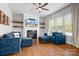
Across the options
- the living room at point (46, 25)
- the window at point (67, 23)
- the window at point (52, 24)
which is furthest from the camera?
the window at point (52, 24)

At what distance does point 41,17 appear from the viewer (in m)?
5.48

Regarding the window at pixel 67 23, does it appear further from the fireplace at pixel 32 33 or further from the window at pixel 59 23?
the fireplace at pixel 32 33

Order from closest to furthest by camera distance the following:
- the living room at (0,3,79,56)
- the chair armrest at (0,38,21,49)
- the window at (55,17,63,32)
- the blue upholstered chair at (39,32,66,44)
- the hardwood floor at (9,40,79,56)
Result: the chair armrest at (0,38,21,49), the hardwood floor at (9,40,79,56), the living room at (0,3,79,56), the blue upholstered chair at (39,32,66,44), the window at (55,17,63,32)

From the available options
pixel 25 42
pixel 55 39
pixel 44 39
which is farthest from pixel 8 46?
pixel 55 39

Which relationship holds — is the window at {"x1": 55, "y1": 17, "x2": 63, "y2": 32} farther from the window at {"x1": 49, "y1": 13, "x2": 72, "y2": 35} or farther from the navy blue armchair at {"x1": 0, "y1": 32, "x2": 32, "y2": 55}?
the navy blue armchair at {"x1": 0, "y1": 32, "x2": 32, "y2": 55}

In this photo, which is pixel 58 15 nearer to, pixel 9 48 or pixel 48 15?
pixel 48 15

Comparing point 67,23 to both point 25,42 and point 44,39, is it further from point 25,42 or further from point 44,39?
point 25,42

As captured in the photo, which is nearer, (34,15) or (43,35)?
(34,15)

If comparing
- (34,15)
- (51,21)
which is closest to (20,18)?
(34,15)

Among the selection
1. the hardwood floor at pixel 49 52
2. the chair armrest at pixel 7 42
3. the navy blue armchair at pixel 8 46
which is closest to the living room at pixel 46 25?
the hardwood floor at pixel 49 52

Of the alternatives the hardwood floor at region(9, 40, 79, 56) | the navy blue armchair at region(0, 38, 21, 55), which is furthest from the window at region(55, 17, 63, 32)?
the navy blue armchair at region(0, 38, 21, 55)

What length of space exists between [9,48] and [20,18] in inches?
135

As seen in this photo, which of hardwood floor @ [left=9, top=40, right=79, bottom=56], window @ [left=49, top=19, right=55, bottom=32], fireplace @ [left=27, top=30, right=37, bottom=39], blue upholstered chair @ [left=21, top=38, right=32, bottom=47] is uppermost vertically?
Result: window @ [left=49, top=19, right=55, bottom=32]

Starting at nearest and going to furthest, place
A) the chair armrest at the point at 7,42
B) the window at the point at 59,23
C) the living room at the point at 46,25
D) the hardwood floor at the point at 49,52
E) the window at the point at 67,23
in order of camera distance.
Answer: the chair armrest at the point at 7,42
the hardwood floor at the point at 49,52
the living room at the point at 46,25
the window at the point at 67,23
the window at the point at 59,23
